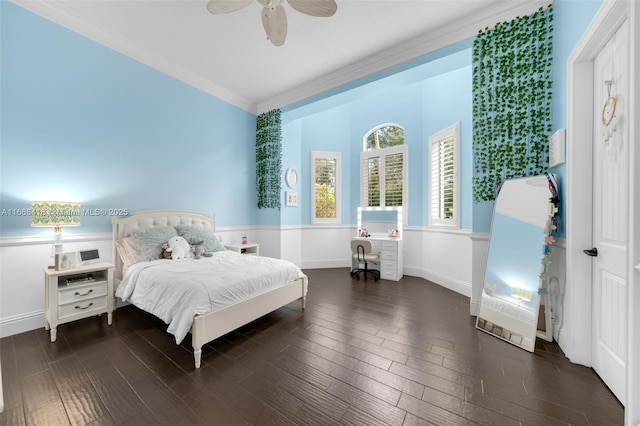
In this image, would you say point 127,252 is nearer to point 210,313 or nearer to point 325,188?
point 210,313

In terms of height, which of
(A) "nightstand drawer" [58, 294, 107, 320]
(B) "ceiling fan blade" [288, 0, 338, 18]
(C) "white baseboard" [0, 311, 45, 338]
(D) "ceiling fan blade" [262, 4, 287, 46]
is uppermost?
(B) "ceiling fan blade" [288, 0, 338, 18]

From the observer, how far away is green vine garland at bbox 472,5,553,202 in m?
2.71

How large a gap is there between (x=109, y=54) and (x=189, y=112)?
45.8 inches

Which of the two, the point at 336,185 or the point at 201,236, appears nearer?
the point at 201,236

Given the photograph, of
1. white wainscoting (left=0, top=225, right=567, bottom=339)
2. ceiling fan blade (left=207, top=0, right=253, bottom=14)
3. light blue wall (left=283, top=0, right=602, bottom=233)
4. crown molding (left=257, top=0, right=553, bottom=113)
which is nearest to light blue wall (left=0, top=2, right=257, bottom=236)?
white wainscoting (left=0, top=225, right=567, bottom=339)

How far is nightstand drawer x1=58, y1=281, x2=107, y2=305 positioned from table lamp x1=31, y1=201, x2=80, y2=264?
1.38ft

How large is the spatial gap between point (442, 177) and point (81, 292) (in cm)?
537

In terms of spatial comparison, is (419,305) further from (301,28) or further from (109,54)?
(109,54)

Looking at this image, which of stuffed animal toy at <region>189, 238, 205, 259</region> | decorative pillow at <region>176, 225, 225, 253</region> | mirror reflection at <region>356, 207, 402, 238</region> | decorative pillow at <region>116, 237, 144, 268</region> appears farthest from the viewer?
mirror reflection at <region>356, 207, 402, 238</region>

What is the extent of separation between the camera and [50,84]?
113 inches

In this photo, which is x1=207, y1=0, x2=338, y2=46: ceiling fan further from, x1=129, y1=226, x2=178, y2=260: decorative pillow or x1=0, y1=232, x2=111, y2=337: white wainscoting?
x1=0, y1=232, x2=111, y2=337: white wainscoting

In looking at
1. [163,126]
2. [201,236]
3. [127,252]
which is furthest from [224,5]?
[127,252]

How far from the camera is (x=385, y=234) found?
550 centimetres

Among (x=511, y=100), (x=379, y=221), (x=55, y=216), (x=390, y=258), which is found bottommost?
(x=390, y=258)
